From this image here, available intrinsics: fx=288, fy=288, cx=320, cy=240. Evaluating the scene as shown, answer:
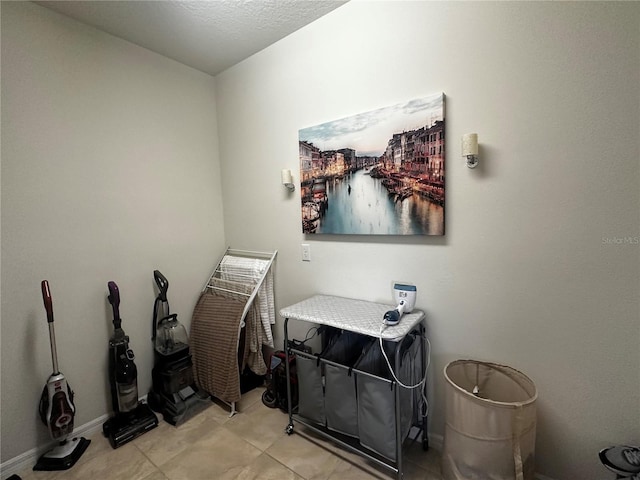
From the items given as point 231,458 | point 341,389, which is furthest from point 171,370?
point 341,389

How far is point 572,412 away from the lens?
4.33 ft

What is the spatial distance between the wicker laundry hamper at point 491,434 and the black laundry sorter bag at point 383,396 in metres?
0.21

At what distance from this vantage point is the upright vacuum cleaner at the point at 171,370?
2039mm

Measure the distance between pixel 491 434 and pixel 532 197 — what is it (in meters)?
1.05

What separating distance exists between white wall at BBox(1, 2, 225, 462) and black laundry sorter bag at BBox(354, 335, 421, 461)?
66.0 inches

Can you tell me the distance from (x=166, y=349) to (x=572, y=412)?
2.45 m

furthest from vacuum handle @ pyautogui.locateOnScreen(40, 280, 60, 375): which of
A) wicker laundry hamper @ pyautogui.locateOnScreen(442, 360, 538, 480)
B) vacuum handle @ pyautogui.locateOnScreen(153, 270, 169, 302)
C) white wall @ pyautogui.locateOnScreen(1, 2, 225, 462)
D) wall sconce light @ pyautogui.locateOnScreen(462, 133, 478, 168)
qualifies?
wall sconce light @ pyautogui.locateOnScreen(462, 133, 478, 168)

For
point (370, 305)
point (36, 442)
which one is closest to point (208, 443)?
point (36, 442)

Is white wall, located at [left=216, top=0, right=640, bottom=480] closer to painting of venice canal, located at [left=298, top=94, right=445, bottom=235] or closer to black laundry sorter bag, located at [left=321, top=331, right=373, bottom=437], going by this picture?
painting of venice canal, located at [left=298, top=94, right=445, bottom=235]

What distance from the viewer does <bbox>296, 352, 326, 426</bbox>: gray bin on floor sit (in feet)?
5.48

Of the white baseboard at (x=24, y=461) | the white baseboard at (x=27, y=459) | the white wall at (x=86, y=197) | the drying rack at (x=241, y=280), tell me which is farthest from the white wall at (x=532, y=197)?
the white baseboard at (x=24, y=461)

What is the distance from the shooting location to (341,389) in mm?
1571

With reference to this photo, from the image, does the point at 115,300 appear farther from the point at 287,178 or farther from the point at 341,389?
the point at 341,389

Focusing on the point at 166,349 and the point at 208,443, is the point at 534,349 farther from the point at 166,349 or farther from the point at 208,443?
the point at 166,349
